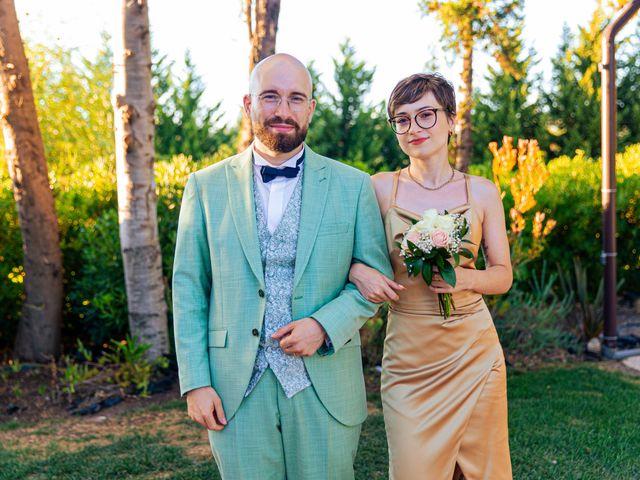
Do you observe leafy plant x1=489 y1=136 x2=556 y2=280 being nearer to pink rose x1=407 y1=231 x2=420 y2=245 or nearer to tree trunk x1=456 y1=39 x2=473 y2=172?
tree trunk x1=456 y1=39 x2=473 y2=172

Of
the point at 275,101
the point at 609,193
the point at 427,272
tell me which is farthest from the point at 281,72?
the point at 609,193

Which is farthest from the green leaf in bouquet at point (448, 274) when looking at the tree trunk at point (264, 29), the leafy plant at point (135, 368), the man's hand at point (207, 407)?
Answer: the tree trunk at point (264, 29)

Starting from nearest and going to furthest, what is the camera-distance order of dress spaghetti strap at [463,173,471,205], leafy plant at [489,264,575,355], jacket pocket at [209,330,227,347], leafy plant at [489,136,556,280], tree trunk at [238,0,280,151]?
jacket pocket at [209,330,227,347]
dress spaghetti strap at [463,173,471,205]
leafy plant at [489,136,556,280]
tree trunk at [238,0,280,151]
leafy plant at [489,264,575,355]

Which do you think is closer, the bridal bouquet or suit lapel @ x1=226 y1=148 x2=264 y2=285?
suit lapel @ x1=226 y1=148 x2=264 y2=285

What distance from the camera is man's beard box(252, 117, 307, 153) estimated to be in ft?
8.34

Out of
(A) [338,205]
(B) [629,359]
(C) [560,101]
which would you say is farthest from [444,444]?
(C) [560,101]

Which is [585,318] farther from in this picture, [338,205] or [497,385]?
[338,205]

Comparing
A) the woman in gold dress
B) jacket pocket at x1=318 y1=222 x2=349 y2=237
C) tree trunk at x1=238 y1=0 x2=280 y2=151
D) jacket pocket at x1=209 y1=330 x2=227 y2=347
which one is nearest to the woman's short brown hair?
the woman in gold dress

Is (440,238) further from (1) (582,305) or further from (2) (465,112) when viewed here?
(2) (465,112)

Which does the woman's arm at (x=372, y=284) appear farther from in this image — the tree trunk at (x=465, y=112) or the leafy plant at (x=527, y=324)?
the tree trunk at (x=465, y=112)

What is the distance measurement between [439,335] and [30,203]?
4574mm

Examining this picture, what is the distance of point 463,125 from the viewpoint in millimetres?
8484

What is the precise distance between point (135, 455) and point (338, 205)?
2.73 metres

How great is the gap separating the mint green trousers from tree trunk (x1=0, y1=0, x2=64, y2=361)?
4325 millimetres
